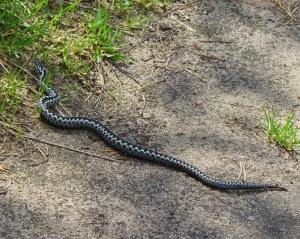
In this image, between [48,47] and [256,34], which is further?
[256,34]

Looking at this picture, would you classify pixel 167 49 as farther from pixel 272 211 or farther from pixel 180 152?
pixel 272 211

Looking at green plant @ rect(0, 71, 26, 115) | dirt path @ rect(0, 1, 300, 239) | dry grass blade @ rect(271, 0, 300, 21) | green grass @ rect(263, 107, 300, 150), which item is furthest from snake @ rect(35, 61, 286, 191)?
dry grass blade @ rect(271, 0, 300, 21)

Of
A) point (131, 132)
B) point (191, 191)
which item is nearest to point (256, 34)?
point (131, 132)

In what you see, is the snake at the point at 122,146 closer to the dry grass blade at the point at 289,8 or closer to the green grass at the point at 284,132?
the green grass at the point at 284,132

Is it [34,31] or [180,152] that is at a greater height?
[34,31]

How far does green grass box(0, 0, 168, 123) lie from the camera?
7016mm

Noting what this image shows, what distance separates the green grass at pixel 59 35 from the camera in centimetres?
702

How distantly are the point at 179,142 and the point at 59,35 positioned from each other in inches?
97.1

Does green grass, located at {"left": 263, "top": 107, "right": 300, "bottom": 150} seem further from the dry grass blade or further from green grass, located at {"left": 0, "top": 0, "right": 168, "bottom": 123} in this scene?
the dry grass blade

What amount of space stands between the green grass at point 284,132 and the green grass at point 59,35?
238 cm

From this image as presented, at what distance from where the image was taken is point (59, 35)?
7.75 meters

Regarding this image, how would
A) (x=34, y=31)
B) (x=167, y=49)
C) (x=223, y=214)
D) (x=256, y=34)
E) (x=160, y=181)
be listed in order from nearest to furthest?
(x=223, y=214) → (x=160, y=181) → (x=34, y=31) → (x=167, y=49) → (x=256, y=34)

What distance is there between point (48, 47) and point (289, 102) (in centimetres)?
360

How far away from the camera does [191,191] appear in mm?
6148
